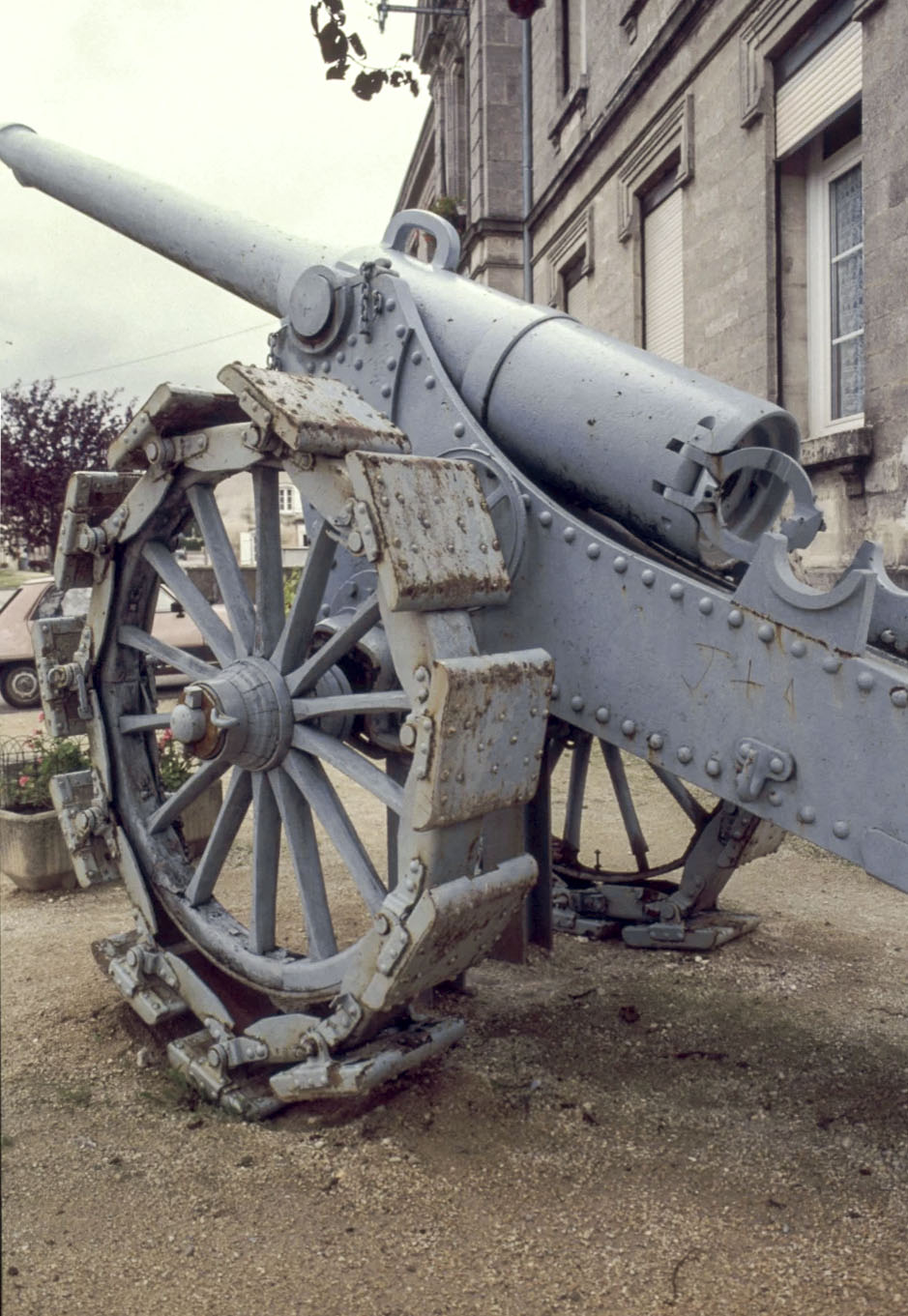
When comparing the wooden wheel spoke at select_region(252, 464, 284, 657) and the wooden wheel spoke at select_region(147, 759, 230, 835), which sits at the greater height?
the wooden wheel spoke at select_region(252, 464, 284, 657)

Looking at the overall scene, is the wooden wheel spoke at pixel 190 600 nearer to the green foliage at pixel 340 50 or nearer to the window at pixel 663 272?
the green foliage at pixel 340 50

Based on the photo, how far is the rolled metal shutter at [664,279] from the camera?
8.59m

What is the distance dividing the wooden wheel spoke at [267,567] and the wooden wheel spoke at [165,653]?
0.50ft

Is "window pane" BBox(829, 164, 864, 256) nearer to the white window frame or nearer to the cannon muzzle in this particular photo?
the white window frame

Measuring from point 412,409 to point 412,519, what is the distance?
0.79 m

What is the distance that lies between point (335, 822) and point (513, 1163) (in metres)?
0.83

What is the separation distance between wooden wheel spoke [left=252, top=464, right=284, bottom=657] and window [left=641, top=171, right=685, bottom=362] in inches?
233

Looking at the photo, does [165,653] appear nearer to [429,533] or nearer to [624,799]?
[429,533]

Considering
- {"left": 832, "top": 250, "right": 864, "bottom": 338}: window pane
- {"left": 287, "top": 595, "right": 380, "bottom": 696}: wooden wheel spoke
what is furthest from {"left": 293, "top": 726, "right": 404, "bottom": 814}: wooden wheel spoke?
{"left": 832, "top": 250, "right": 864, "bottom": 338}: window pane

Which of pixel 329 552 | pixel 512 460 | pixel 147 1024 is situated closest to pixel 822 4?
pixel 512 460

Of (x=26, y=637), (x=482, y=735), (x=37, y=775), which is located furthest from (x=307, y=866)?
(x=26, y=637)

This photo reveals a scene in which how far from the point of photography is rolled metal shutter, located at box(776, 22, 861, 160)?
6070 mm

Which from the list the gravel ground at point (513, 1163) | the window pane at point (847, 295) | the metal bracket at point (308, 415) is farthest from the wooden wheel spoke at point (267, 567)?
the window pane at point (847, 295)

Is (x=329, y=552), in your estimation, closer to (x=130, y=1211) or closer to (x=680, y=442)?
(x=680, y=442)
